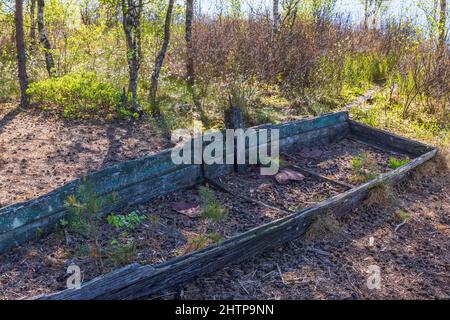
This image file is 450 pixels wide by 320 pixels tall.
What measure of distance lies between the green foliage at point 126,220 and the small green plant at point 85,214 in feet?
0.34

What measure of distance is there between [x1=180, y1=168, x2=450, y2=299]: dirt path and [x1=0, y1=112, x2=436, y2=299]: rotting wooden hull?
11 centimetres

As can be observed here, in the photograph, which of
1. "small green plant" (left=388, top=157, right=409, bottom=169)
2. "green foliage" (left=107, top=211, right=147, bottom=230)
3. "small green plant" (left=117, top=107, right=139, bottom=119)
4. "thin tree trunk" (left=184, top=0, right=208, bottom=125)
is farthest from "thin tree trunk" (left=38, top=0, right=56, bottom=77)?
"small green plant" (left=388, top=157, right=409, bottom=169)

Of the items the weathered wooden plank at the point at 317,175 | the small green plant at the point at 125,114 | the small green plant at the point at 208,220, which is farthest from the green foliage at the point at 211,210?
the small green plant at the point at 125,114

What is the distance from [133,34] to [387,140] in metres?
3.57

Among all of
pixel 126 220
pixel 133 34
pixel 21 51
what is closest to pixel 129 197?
pixel 126 220

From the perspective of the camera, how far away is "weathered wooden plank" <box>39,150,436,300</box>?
2535 millimetres

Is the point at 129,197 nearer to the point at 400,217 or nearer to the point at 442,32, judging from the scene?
the point at 400,217

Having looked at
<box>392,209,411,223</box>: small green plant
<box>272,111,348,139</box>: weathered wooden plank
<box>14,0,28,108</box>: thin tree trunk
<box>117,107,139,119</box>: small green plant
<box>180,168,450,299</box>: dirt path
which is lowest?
<box>180,168,450,299</box>: dirt path

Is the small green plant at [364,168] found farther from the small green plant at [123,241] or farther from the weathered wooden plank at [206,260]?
the small green plant at [123,241]

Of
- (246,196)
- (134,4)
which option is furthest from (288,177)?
(134,4)

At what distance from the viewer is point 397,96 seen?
8406 millimetres

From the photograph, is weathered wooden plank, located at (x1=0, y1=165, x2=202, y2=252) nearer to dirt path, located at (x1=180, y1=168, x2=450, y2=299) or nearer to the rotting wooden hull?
the rotting wooden hull
